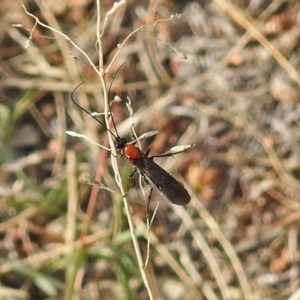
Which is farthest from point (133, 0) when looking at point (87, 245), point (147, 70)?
point (87, 245)

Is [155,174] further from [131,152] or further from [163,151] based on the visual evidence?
[163,151]

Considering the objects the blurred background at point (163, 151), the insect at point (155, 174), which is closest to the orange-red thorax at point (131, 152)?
the insect at point (155, 174)

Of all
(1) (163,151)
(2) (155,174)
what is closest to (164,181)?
(2) (155,174)

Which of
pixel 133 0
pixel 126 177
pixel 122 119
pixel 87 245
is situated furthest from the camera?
pixel 133 0

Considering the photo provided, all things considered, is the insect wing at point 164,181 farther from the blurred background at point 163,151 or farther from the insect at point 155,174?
the blurred background at point 163,151

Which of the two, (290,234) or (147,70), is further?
(147,70)

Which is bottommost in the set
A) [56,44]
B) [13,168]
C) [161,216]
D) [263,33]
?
[161,216]

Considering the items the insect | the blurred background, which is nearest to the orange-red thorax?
the insect

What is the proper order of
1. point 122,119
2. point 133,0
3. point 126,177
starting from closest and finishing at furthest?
point 126,177, point 122,119, point 133,0

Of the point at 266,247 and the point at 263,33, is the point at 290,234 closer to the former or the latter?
the point at 266,247

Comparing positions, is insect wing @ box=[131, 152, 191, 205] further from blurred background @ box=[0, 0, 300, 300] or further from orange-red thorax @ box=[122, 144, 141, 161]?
blurred background @ box=[0, 0, 300, 300]
